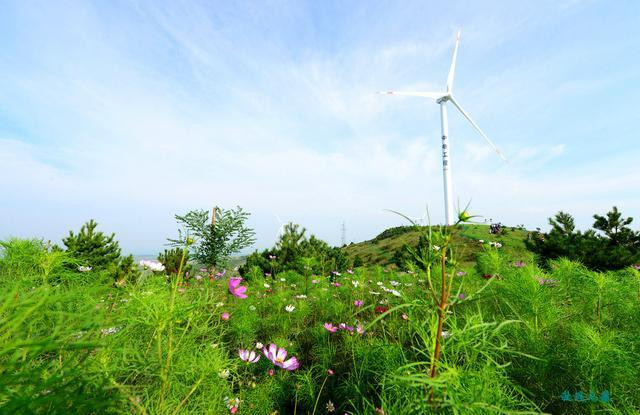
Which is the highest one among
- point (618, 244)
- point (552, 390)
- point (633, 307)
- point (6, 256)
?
point (618, 244)

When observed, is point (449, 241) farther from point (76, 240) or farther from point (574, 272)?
point (76, 240)

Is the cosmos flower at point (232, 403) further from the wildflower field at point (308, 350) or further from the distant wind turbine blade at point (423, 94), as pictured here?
the distant wind turbine blade at point (423, 94)

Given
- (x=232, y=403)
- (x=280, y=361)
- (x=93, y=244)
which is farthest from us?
(x=93, y=244)

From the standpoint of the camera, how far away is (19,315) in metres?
0.91

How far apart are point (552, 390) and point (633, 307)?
137 cm

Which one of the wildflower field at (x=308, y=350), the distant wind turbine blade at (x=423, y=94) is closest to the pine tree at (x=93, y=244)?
the wildflower field at (x=308, y=350)

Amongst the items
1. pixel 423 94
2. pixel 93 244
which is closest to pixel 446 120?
pixel 423 94

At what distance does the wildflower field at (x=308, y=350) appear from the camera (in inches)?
39.3

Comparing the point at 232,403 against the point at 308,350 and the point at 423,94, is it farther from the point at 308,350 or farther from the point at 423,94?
the point at 423,94

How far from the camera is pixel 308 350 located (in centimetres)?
335

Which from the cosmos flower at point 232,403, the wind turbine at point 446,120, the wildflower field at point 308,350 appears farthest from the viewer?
the wind turbine at point 446,120

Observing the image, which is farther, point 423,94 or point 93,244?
point 423,94

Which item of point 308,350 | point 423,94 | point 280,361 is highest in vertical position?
point 423,94

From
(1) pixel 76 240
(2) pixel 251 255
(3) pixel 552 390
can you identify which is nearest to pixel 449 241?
(3) pixel 552 390
